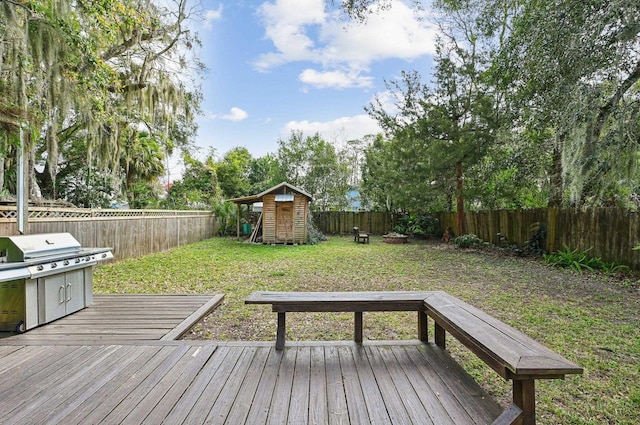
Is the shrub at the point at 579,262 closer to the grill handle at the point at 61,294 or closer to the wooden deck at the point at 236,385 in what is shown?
the wooden deck at the point at 236,385

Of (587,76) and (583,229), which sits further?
(583,229)

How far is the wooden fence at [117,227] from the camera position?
6.15m

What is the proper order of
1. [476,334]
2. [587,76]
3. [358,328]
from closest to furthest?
[476,334]
[358,328]
[587,76]

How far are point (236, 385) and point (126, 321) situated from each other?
87.7 inches

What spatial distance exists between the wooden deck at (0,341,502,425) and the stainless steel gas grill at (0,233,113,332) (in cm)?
56

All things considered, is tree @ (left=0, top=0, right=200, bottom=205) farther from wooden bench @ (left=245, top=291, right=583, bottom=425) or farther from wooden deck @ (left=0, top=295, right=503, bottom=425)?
wooden bench @ (left=245, top=291, right=583, bottom=425)

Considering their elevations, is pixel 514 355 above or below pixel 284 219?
below

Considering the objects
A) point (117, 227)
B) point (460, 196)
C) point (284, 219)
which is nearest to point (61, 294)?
point (117, 227)

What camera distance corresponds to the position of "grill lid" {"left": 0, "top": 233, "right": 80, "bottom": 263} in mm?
3287

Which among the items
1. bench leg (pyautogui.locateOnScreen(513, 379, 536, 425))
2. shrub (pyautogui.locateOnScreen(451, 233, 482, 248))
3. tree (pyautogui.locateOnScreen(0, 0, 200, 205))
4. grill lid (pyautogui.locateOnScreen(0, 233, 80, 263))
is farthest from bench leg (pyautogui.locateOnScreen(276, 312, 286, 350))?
shrub (pyautogui.locateOnScreen(451, 233, 482, 248))

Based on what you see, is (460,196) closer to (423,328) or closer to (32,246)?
(423,328)

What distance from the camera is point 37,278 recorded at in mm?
3416

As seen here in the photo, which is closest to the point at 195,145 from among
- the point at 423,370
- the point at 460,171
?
the point at 460,171

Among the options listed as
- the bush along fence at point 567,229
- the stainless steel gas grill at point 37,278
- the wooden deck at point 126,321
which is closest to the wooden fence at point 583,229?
the bush along fence at point 567,229
